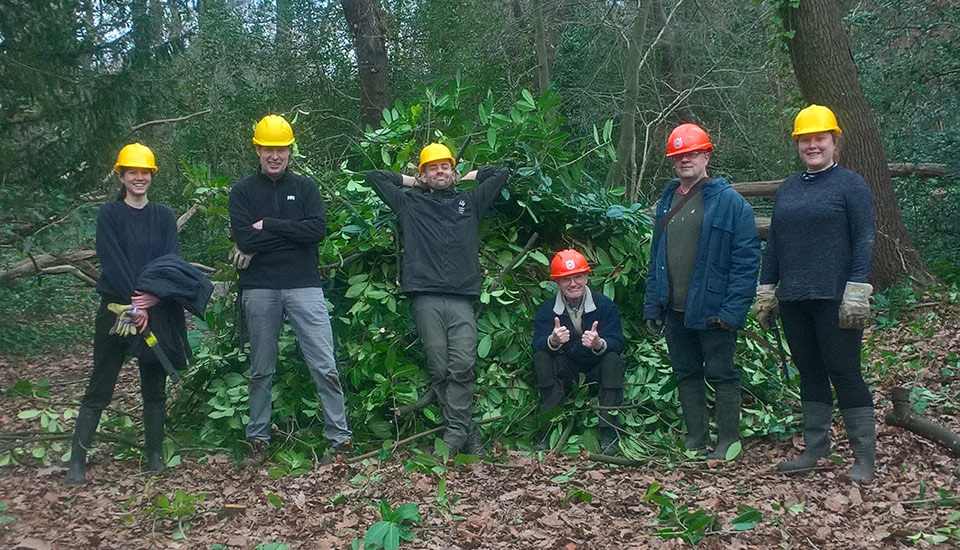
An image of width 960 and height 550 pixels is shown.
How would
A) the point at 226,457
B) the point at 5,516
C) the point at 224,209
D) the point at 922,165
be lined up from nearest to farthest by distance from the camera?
the point at 5,516, the point at 226,457, the point at 224,209, the point at 922,165

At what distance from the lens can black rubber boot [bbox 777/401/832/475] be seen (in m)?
5.12

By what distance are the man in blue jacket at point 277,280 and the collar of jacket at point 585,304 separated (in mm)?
1435

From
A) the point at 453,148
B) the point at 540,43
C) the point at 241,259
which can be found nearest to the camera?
the point at 241,259

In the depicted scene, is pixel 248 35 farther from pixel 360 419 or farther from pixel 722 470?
pixel 722 470

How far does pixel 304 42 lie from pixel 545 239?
10159 mm

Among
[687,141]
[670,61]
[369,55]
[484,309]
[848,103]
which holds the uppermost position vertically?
[369,55]

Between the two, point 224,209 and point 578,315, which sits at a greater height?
point 224,209

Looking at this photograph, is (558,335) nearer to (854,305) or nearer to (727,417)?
(727,417)

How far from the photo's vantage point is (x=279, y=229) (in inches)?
218

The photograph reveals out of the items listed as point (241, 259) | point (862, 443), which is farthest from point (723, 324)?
point (241, 259)

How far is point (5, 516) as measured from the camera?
483cm

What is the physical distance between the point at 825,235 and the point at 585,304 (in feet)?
5.23

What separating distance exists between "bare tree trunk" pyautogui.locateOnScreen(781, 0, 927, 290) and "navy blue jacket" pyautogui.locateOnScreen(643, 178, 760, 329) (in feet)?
14.2

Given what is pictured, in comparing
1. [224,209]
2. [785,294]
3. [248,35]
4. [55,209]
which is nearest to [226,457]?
[224,209]
